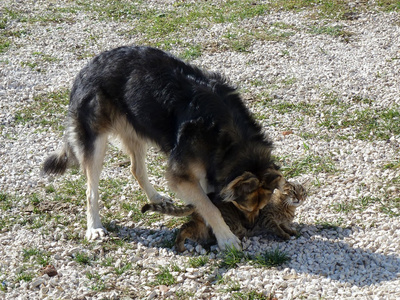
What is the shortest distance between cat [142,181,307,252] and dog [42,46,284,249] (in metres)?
0.14

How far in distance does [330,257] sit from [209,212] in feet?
4.19

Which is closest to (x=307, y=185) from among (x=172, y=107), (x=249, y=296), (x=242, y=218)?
(x=242, y=218)

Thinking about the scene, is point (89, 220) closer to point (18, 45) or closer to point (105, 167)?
point (105, 167)

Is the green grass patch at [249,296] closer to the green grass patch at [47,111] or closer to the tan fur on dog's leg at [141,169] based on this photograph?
the tan fur on dog's leg at [141,169]

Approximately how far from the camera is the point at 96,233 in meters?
6.55

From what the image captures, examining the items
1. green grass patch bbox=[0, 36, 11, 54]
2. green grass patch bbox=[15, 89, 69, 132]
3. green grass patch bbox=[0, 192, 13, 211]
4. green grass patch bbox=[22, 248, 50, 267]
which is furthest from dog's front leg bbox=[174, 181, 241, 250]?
green grass patch bbox=[0, 36, 11, 54]

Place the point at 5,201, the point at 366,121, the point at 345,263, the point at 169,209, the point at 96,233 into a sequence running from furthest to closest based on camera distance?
the point at 366,121
the point at 5,201
the point at 96,233
the point at 169,209
the point at 345,263

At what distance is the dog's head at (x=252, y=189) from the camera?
224 inches

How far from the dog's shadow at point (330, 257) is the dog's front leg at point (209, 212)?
335mm

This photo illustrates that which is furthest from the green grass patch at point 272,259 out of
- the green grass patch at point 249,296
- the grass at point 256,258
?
the green grass patch at point 249,296

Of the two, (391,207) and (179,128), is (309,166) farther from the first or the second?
(179,128)

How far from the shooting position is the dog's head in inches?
224

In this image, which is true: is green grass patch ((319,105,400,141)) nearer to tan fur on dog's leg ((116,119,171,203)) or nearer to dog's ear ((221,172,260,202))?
tan fur on dog's leg ((116,119,171,203))

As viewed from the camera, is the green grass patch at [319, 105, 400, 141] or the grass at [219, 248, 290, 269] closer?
the grass at [219, 248, 290, 269]
